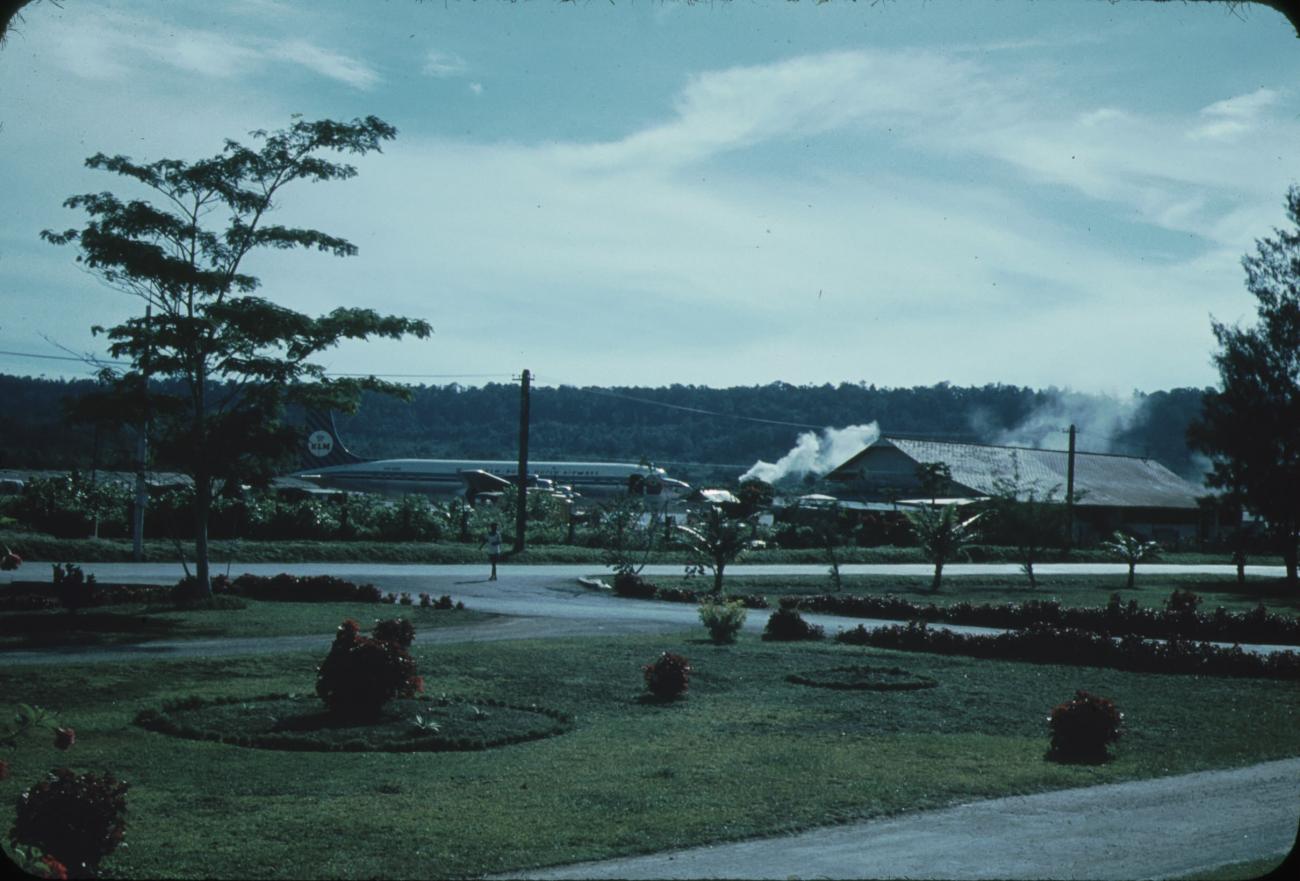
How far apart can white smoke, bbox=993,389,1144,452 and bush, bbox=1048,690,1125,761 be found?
91517mm

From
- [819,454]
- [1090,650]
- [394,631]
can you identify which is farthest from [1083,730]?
[819,454]

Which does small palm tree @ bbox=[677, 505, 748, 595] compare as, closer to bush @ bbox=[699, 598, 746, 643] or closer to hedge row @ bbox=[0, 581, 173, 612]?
bush @ bbox=[699, 598, 746, 643]

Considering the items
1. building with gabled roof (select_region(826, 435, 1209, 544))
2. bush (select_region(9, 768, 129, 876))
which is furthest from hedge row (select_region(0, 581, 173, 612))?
building with gabled roof (select_region(826, 435, 1209, 544))

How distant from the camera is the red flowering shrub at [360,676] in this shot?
1150cm

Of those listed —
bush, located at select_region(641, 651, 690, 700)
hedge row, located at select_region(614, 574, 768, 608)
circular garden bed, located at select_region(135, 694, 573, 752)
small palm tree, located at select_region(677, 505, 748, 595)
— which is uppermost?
small palm tree, located at select_region(677, 505, 748, 595)

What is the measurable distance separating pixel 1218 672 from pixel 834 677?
5.49 m

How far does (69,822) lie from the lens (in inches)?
243

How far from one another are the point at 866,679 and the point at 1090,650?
181 inches

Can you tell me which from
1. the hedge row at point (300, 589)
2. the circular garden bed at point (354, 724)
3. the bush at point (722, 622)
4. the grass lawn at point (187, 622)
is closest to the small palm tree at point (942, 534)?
the grass lawn at point (187, 622)

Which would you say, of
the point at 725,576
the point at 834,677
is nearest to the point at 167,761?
the point at 834,677

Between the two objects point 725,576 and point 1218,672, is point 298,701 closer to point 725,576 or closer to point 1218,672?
point 1218,672

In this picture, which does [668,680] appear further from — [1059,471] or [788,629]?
[1059,471]

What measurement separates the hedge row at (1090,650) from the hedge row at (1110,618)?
1.77 metres

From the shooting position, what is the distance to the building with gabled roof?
6888 centimetres
